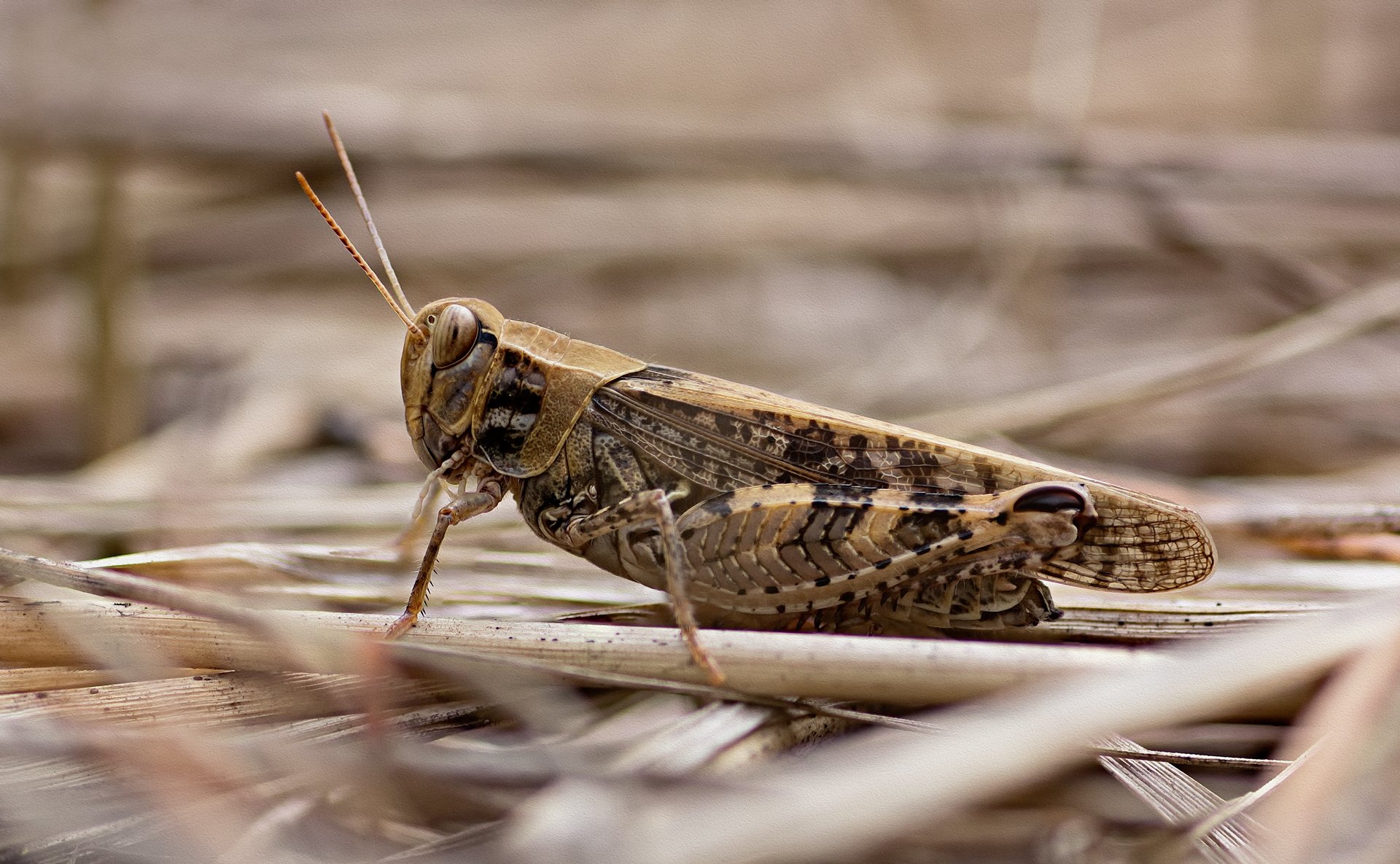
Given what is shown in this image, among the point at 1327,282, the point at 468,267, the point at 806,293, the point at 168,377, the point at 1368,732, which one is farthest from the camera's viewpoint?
the point at 806,293

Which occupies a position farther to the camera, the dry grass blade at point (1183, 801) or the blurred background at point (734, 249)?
the blurred background at point (734, 249)

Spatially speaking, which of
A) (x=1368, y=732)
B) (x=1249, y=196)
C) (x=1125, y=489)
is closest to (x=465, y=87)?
(x=1249, y=196)

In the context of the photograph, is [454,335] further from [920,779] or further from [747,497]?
[920,779]

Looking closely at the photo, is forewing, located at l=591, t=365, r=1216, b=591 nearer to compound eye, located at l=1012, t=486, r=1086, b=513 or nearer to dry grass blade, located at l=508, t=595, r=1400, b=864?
compound eye, located at l=1012, t=486, r=1086, b=513

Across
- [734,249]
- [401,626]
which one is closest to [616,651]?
[401,626]

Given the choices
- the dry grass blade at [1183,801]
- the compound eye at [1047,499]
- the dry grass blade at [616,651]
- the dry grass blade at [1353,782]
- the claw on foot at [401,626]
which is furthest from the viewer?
A: the compound eye at [1047,499]

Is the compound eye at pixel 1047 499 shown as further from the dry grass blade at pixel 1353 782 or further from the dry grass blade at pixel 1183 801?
the dry grass blade at pixel 1353 782

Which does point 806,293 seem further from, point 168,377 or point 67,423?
point 67,423

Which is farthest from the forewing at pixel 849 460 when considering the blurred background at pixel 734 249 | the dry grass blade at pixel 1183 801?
the blurred background at pixel 734 249
